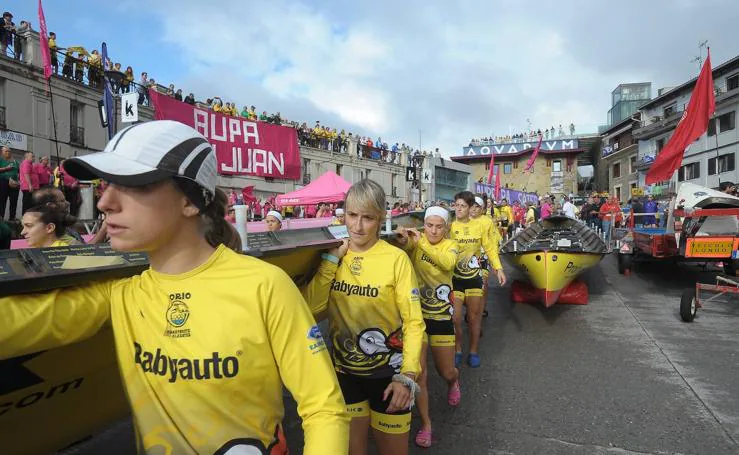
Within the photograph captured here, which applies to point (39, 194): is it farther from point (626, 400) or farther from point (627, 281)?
point (627, 281)

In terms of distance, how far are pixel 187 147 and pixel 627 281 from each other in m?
12.5

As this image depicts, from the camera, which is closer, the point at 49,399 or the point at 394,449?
the point at 49,399

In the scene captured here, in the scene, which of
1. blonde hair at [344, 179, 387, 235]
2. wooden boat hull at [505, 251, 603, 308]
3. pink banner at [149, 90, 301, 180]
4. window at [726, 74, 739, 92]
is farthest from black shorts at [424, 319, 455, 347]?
window at [726, 74, 739, 92]

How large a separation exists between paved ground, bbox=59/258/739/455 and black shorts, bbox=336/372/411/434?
1.17 m

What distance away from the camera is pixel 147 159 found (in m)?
1.29

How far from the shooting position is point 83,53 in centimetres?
1891

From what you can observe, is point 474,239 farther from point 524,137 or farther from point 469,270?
point 524,137

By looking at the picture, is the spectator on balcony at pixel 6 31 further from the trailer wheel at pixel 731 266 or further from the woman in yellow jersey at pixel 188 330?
the trailer wheel at pixel 731 266

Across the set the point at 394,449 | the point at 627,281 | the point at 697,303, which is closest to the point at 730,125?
the point at 627,281

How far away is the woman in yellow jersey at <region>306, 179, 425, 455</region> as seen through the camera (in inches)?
103

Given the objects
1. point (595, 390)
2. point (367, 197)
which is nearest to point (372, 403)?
point (367, 197)

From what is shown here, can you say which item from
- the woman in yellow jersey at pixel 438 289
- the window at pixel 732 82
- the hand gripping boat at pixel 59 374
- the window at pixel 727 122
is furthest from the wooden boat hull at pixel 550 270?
the window at pixel 732 82

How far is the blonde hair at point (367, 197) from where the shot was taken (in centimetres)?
260

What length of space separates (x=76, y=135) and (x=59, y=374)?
21.4 meters
